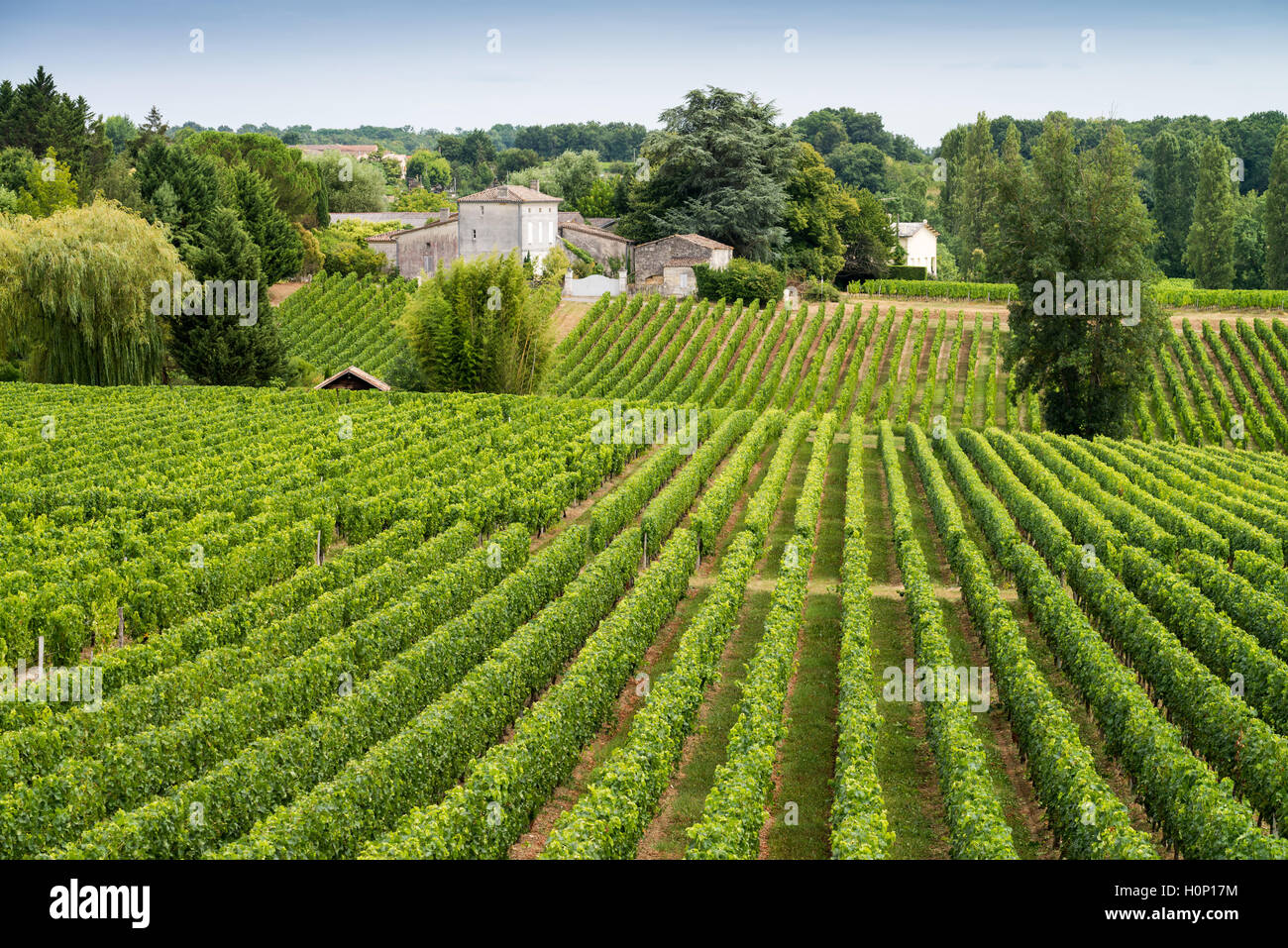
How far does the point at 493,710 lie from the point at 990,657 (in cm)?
983

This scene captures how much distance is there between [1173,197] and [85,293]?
97312mm

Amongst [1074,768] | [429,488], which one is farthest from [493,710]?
[429,488]

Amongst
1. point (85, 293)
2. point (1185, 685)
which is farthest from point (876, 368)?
point (1185, 685)

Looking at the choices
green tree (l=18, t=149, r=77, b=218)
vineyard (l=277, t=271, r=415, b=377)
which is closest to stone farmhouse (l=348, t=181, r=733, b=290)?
vineyard (l=277, t=271, r=415, b=377)

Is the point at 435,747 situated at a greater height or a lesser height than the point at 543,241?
lesser

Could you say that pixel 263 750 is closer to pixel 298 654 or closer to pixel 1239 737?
pixel 298 654

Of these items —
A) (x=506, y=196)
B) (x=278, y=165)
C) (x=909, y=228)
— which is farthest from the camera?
(x=909, y=228)

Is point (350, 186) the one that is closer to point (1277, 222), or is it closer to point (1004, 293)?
point (1004, 293)

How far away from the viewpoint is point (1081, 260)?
5009 centimetres

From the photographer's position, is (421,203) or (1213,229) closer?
(1213,229)

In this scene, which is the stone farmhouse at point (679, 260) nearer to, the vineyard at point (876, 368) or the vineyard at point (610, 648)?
the vineyard at point (876, 368)

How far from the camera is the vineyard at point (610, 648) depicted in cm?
1479

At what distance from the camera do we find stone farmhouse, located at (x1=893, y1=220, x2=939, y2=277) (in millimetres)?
105938

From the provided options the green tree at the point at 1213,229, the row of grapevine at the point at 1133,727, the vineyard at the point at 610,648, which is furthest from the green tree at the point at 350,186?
the row of grapevine at the point at 1133,727
